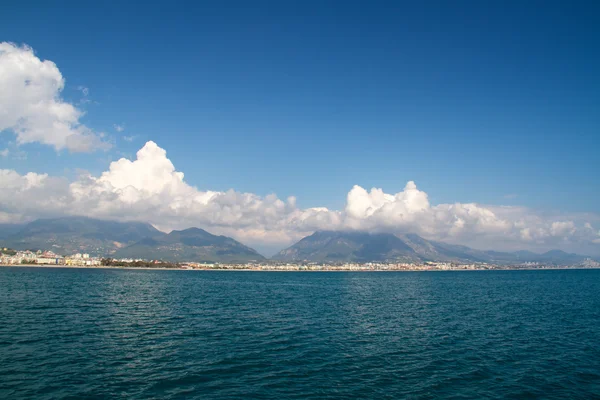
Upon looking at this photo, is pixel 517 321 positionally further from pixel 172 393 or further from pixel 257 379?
pixel 172 393

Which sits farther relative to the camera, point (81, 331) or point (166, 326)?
point (166, 326)

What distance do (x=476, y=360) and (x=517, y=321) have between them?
99.0 ft

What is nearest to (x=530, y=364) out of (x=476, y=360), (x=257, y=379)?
(x=476, y=360)

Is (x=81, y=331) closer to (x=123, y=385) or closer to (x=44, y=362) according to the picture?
(x=44, y=362)

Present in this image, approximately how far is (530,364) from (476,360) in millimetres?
4956

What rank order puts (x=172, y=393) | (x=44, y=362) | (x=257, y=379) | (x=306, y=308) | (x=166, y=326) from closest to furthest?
1. (x=172, y=393)
2. (x=257, y=379)
3. (x=44, y=362)
4. (x=166, y=326)
5. (x=306, y=308)

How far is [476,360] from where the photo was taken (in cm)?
3616

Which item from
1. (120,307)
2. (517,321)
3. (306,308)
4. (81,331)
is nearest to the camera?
(81,331)

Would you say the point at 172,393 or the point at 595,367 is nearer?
the point at 172,393

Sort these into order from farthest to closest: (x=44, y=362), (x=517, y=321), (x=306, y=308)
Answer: (x=306, y=308)
(x=517, y=321)
(x=44, y=362)

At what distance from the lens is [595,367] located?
34.7 m

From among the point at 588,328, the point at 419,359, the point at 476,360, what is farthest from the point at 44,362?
the point at 588,328

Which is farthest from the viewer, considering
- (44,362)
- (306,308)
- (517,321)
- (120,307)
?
(306,308)

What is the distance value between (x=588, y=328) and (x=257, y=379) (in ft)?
174
